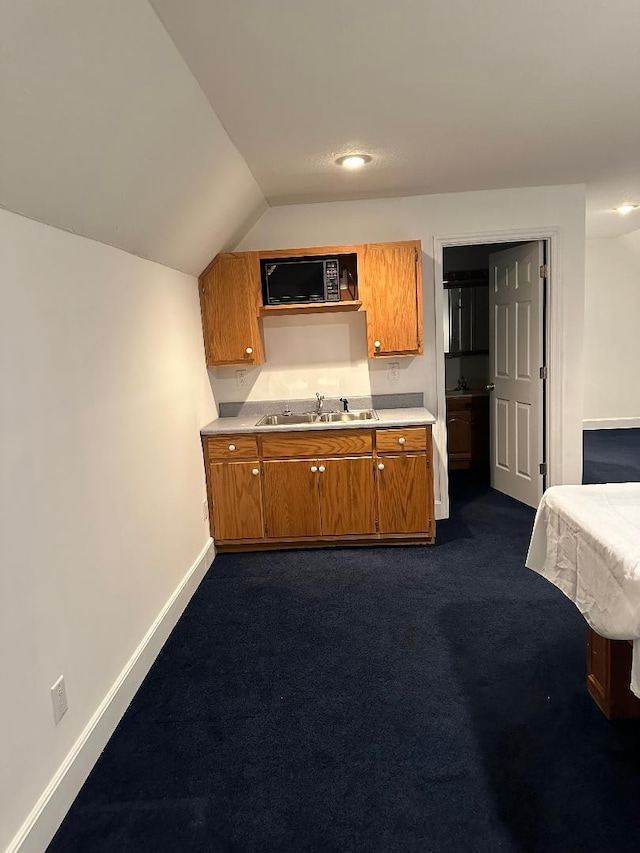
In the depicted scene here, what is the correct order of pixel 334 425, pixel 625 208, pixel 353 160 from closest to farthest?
pixel 353 160
pixel 334 425
pixel 625 208

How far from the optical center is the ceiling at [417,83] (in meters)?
1.65

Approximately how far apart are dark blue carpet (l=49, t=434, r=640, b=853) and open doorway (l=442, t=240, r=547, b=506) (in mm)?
1466

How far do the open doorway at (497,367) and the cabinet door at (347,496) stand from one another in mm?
1372

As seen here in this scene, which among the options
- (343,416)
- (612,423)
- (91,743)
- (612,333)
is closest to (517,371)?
(343,416)

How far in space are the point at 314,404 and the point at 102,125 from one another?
2.55 metres

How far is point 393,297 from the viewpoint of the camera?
3672 millimetres

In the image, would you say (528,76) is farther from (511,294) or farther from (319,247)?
(511,294)

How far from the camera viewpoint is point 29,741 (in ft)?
5.41

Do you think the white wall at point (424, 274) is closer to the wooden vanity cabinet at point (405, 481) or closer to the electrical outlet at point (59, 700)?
the wooden vanity cabinet at point (405, 481)

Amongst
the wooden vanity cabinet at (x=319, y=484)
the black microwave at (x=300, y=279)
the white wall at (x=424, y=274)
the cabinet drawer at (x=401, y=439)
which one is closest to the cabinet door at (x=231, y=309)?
the black microwave at (x=300, y=279)

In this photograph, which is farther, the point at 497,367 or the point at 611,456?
the point at 611,456

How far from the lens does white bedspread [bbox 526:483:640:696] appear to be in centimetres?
150

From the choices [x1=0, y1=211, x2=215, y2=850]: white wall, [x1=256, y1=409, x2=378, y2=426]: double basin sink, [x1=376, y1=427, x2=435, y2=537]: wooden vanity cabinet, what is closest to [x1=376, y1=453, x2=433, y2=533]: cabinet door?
Answer: [x1=376, y1=427, x2=435, y2=537]: wooden vanity cabinet

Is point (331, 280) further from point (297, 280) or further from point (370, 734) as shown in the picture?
point (370, 734)
